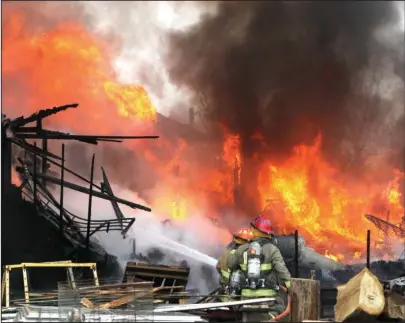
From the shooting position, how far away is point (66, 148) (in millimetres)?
11047

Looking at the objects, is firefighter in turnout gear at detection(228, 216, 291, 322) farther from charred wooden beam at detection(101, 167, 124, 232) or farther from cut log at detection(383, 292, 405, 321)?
charred wooden beam at detection(101, 167, 124, 232)

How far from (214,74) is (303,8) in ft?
7.05

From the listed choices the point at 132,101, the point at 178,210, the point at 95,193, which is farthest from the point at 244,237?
the point at 132,101

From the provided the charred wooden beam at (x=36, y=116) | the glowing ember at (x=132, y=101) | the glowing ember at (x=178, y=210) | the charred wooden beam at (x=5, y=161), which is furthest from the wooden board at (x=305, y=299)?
the charred wooden beam at (x=5, y=161)

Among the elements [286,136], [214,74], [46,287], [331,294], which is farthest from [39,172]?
[331,294]

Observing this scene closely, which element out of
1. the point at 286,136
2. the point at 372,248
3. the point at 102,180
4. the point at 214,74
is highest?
the point at 214,74

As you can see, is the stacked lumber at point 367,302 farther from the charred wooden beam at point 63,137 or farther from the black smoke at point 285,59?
the charred wooden beam at point 63,137

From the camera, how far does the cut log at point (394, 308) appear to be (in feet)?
23.9

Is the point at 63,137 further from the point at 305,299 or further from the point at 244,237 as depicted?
the point at 305,299

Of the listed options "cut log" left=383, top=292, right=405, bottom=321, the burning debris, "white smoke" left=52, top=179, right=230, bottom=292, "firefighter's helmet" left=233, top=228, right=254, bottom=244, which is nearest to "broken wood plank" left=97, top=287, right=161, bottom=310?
"firefighter's helmet" left=233, top=228, right=254, bottom=244

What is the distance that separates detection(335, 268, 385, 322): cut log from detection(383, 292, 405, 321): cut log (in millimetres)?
188

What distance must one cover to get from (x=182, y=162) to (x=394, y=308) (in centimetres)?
517

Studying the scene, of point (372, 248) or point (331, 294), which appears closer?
point (331, 294)

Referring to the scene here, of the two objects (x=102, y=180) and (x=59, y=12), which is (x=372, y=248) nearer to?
(x=102, y=180)
